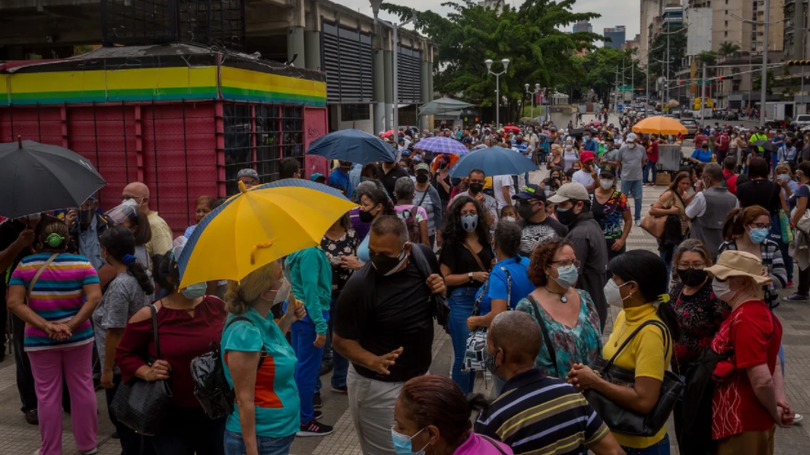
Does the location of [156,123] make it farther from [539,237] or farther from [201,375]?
[201,375]

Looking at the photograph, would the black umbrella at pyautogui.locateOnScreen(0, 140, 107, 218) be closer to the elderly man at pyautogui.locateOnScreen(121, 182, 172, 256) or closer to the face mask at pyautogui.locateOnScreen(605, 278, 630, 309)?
the elderly man at pyautogui.locateOnScreen(121, 182, 172, 256)

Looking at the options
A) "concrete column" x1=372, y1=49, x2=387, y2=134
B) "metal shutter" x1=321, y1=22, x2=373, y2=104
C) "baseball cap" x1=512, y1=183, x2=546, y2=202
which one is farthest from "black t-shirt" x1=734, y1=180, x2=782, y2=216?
"concrete column" x1=372, y1=49, x2=387, y2=134

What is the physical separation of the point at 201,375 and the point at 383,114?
29650mm

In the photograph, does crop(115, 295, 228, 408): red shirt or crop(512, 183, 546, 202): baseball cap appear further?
crop(512, 183, 546, 202): baseball cap

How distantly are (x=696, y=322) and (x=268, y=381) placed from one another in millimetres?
2663

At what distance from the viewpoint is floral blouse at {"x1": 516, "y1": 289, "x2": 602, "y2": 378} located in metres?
4.16

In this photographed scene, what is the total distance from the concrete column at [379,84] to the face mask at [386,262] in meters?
27.4

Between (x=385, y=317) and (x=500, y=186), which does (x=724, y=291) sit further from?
(x=500, y=186)

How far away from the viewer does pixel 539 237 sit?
6605 millimetres

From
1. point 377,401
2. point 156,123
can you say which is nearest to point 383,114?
point 156,123

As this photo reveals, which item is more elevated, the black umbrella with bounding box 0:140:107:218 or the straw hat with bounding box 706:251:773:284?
the black umbrella with bounding box 0:140:107:218

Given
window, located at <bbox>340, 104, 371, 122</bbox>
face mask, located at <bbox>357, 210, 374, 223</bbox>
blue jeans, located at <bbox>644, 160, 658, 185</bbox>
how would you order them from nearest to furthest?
face mask, located at <bbox>357, 210, 374, 223</bbox>, blue jeans, located at <bbox>644, 160, 658, 185</bbox>, window, located at <bbox>340, 104, 371, 122</bbox>

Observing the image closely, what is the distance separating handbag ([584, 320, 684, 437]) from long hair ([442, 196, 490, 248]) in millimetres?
2527

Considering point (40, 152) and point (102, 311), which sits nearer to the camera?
point (102, 311)
